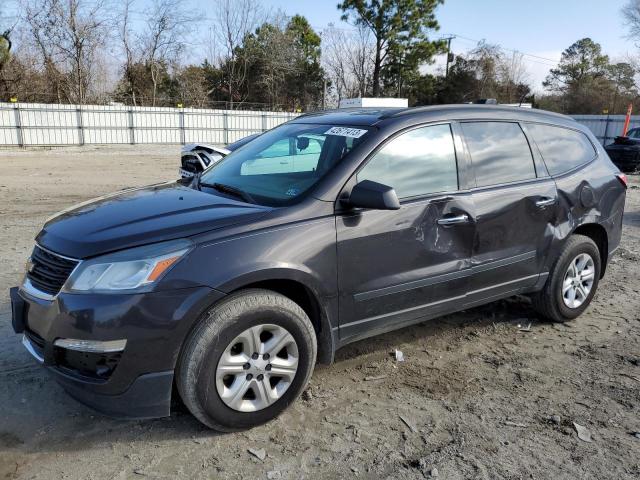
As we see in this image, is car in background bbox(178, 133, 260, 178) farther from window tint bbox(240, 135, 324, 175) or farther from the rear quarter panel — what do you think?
the rear quarter panel

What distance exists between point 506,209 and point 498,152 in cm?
44

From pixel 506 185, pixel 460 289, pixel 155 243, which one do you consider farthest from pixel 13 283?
pixel 506 185

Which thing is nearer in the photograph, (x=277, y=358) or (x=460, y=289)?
(x=277, y=358)

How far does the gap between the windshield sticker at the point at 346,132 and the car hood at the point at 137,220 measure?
823 mm

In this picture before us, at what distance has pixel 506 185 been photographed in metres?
3.82

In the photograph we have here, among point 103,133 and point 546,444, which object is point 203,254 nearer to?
point 546,444

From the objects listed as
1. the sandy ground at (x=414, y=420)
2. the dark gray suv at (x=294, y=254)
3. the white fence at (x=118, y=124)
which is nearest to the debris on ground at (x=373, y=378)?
the sandy ground at (x=414, y=420)

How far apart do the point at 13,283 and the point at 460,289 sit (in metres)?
4.12

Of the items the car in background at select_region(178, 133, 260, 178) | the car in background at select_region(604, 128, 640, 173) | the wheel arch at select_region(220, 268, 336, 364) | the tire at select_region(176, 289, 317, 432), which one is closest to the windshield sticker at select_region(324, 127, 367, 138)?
the wheel arch at select_region(220, 268, 336, 364)

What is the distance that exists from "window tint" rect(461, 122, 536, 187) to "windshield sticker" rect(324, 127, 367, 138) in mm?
820

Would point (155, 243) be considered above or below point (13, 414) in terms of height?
above

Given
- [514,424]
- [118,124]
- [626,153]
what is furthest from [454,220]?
[118,124]

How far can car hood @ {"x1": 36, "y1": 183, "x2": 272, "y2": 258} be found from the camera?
2654 millimetres

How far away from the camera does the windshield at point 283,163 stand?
3.24m
